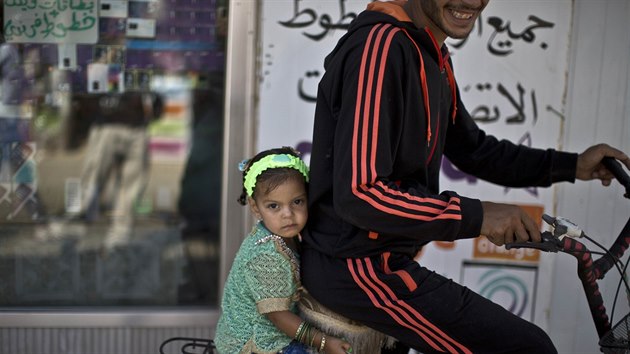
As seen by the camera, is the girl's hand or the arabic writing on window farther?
the arabic writing on window

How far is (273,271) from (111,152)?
2.40m

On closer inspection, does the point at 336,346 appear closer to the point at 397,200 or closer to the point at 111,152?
the point at 397,200

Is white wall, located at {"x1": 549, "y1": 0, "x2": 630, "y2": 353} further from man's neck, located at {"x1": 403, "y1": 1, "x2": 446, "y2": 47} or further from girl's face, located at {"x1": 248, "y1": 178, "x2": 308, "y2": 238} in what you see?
girl's face, located at {"x1": 248, "y1": 178, "x2": 308, "y2": 238}

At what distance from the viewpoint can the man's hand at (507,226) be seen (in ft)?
6.55

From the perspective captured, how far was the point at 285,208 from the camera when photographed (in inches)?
90.5

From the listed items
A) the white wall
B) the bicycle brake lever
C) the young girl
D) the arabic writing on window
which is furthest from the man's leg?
the arabic writing on window

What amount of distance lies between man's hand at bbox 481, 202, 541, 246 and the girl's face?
56 centimetres

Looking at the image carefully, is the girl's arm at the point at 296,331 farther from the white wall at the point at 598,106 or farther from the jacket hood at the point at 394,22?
the white wall at the point at 598,106

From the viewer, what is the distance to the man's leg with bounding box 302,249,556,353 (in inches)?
83.2

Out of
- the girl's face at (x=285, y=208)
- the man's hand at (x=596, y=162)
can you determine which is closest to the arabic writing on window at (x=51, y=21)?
the girl's face at (x=285, y=208)

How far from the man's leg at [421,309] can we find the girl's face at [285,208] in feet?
0.55

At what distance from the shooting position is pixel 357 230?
2.17 m

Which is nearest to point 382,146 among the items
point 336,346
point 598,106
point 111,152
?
point 336,346

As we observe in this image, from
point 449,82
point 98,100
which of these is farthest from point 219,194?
point 449,82
